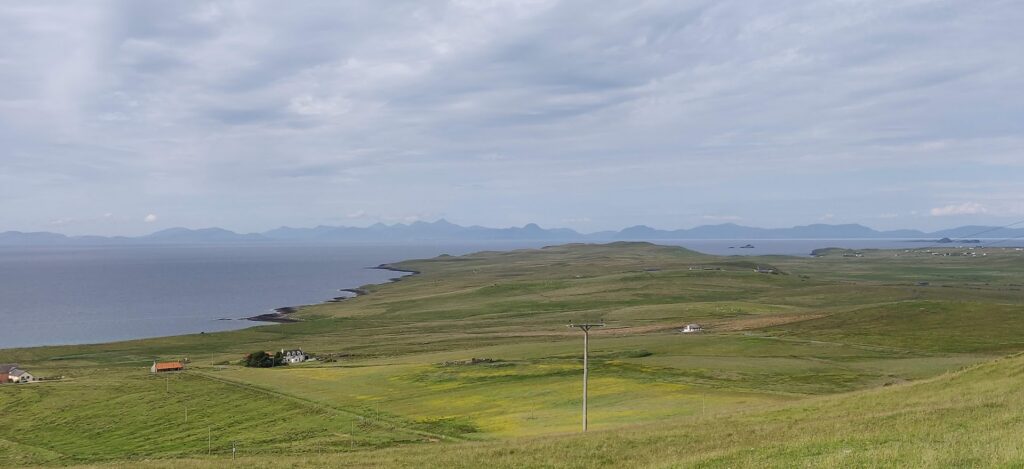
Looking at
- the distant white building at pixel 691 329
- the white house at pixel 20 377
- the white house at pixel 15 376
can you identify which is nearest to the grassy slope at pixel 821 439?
the distant white building at pixel 691 329

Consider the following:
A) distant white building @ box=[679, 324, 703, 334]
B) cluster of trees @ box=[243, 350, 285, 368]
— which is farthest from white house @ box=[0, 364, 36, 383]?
distant white building @ box=[679, 324, 703, 334]

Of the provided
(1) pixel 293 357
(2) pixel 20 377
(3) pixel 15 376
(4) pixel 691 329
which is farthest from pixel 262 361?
(4) pixel 691 329

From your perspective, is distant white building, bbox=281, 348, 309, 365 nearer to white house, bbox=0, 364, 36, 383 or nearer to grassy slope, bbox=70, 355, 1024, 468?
white house, bbox=0, 364, 36, 383

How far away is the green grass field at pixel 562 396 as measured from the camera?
29.2m

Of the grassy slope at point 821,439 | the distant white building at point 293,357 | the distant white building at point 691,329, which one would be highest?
the grassy slope at point 821,439

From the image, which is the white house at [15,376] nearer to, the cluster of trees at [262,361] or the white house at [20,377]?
the white house at [20,377]

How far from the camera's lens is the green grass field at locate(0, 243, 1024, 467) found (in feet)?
95.9

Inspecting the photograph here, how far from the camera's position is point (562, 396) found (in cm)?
6059

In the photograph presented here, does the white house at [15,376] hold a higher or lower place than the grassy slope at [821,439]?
lower

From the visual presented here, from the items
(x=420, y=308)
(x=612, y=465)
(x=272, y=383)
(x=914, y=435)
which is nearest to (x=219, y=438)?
(x=272, y=383)

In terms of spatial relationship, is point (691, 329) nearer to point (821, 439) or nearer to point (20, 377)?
point (821, 439)

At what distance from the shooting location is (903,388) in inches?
1759

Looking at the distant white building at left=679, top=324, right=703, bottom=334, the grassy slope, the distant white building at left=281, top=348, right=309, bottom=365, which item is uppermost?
the grassy slope

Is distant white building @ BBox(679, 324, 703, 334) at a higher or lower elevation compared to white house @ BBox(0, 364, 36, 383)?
higher
